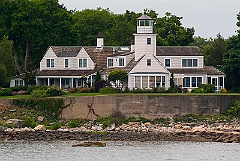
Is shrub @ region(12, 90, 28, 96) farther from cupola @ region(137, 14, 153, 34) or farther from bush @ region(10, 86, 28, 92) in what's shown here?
cupola @ region(137, 14, 153, 34)

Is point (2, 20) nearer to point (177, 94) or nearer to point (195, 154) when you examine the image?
point (177, 94)

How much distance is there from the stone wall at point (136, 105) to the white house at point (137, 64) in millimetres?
5870

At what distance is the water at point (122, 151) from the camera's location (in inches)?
2441

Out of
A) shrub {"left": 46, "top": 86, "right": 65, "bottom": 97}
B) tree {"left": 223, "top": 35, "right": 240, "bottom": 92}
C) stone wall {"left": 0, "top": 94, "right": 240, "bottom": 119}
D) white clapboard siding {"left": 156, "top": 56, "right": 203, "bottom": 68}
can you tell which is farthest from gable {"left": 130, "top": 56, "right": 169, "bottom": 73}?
tree {"left": 223, "top": 35, "right": 240, "bottom": 92}

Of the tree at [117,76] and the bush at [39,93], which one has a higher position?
the tree at [117,76]

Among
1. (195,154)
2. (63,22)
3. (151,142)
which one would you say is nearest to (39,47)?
(63,22)

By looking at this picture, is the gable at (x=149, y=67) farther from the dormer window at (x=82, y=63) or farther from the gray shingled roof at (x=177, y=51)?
the dormer window at (x=82, y=63)

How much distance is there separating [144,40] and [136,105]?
10024 mm

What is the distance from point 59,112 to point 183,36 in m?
30.7

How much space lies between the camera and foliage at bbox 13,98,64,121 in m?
80.8

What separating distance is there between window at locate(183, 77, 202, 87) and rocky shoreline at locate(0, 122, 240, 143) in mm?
10365

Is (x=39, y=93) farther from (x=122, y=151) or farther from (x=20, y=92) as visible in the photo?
(x=122, y=151)

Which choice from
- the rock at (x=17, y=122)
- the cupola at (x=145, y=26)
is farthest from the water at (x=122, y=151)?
the cupola at (x=145, y=26)

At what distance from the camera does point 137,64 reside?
8681cm
